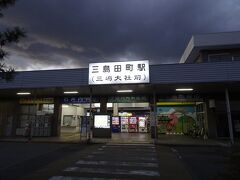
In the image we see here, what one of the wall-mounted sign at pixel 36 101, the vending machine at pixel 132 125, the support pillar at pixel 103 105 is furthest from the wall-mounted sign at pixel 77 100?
the vending machine at pixel 132 125

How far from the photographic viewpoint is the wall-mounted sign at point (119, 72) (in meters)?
15.4

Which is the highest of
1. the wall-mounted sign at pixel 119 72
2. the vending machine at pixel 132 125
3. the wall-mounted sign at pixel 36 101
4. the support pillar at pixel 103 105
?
the wall-mounted sign at pixel 119 72

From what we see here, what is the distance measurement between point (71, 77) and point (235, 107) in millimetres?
15542

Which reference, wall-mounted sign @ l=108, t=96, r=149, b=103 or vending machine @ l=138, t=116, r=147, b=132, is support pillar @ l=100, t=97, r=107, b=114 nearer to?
wall-mounted sign @ l=108, t=96, r=149, b=103

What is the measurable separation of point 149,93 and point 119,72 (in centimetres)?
655

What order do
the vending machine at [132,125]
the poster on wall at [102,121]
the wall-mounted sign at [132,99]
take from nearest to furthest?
the poster on wall at [102,121], the wall-mounted sign at [132,99], the vending machine at [132,125]

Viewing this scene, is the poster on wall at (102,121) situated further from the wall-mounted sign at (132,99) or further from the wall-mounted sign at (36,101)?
the wall-mounted sign at (36,101)

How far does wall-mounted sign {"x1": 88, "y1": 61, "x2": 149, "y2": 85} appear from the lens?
50.4ft

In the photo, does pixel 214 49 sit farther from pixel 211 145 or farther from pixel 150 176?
pixel 150 176

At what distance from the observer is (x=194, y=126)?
22.9m

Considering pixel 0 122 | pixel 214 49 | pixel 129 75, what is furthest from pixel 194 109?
pixel 0 122

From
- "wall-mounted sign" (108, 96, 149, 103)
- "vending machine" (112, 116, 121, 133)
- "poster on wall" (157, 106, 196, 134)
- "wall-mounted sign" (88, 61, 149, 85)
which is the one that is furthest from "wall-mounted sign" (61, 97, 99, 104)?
"vending machine" (112, 116, 121, 133)

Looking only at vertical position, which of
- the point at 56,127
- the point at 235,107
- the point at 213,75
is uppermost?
the point at 213,75

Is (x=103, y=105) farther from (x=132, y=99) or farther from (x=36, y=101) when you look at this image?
(x=36, y=101)
